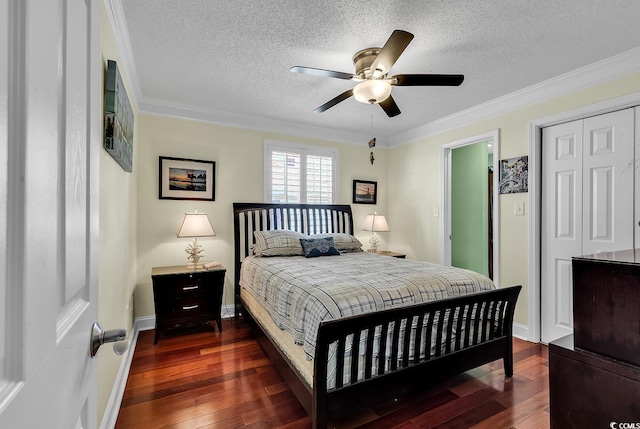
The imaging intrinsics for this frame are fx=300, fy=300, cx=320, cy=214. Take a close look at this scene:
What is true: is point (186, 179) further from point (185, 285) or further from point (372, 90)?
point (372, 90)

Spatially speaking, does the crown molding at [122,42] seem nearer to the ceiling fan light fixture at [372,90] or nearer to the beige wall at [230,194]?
the beige wall at [230,194]

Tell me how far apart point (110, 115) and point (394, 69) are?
7.23ft

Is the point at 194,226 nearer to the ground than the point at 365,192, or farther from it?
nearer to the ground

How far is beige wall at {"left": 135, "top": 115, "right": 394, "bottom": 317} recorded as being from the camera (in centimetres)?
337

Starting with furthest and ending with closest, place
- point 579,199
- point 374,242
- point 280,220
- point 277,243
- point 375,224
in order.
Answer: point 374,242 → point 375,224 → point 280,220 → point 277,243 → point 579,199

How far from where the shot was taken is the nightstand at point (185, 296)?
2973 mm

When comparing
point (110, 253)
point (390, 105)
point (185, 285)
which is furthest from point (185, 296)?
point (390, 105)

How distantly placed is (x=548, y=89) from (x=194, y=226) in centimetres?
383

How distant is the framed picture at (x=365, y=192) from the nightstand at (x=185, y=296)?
238 centimetres

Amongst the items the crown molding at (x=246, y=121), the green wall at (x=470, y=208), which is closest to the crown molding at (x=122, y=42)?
the crown molding at (x=246, y=121)

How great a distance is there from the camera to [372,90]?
7.35 ft

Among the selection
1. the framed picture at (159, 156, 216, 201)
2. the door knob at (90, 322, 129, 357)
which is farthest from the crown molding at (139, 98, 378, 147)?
the door knob at (90, 322, 129, 357)

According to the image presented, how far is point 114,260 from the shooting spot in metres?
2.02

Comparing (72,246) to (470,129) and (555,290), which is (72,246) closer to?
(555,290)
